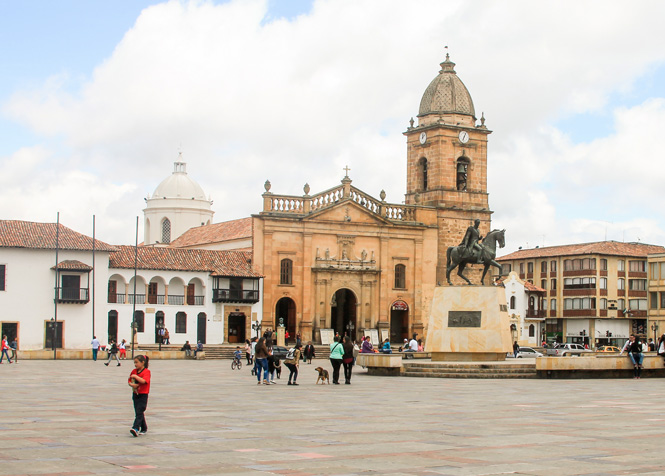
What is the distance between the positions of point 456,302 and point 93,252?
26600 mm

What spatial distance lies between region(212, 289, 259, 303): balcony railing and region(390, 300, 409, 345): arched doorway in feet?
35.4

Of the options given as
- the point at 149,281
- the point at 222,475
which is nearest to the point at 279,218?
the point at 149,281

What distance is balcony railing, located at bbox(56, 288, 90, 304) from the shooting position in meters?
54.9

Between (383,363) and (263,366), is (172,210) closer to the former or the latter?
(383,363)

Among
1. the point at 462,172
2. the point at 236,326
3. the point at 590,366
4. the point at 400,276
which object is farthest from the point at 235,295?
the point at 590,366

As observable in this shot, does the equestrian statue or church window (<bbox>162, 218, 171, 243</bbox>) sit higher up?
church window (<bbox>162, 218, 171, 243</bbox>)

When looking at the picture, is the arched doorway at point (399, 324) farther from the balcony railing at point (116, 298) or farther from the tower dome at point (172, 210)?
the tower dome at point (172, 210)

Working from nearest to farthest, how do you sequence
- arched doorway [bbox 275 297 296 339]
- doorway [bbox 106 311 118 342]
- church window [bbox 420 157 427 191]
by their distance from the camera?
1. doorway [bbox 106 311 118 342]
2. arched doorway [bbox 275 297 296 339]
3. church window [bbox 420 157 427 191]

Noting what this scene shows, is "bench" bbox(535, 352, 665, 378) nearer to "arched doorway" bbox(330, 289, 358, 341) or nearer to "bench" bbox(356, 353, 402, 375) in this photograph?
"bench" bbox(356, 353, 402, 375)

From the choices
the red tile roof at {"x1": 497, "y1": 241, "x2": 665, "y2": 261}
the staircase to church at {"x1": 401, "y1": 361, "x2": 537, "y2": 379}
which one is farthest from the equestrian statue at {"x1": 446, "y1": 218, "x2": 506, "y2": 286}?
the red tile roof at {"x1": 497, "y1": 241, "x2": 665, "y2": 261}

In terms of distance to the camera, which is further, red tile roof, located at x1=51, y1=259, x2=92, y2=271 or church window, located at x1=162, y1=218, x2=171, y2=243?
church window, located at x1=162, y1=218, x2=171, y2=243

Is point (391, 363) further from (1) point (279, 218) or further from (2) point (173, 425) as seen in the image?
(1) point (279, 218)

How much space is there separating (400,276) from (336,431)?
53.5 metres

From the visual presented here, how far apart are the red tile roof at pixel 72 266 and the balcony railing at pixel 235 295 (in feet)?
27.5
